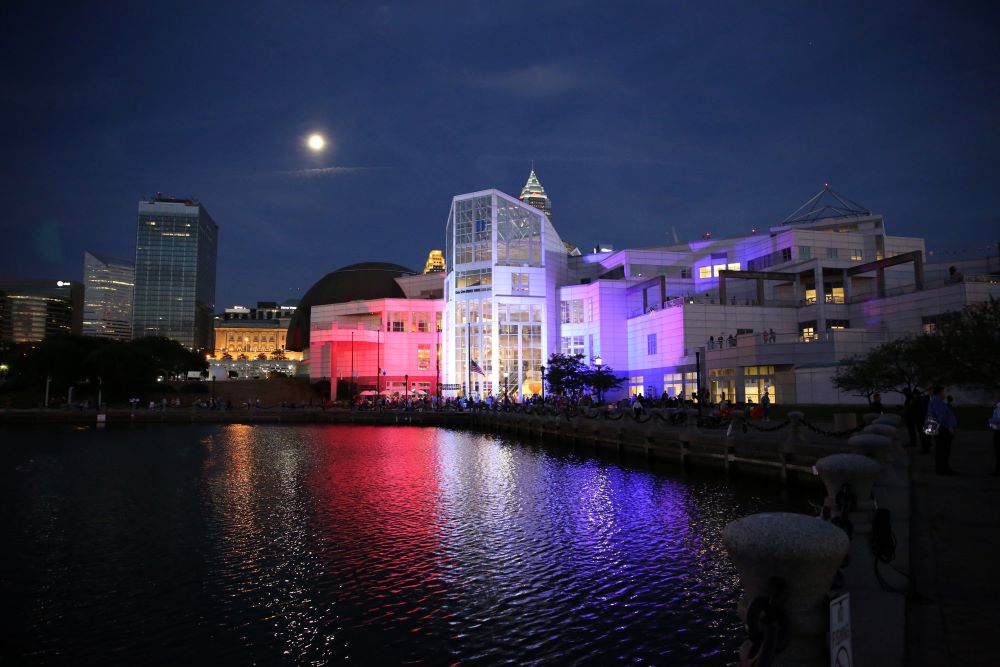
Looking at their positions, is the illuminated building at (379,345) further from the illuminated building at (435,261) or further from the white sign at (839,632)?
the white sign at (839,632)

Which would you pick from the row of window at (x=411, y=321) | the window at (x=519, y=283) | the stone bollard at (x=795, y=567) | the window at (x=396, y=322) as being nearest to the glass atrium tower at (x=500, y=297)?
the window at (x=519, y=283)

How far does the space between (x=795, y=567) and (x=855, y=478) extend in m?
5.92

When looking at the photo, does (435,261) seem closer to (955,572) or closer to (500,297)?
(500,297)

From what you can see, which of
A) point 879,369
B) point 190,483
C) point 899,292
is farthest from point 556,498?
point 899,292

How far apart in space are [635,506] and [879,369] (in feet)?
81.2

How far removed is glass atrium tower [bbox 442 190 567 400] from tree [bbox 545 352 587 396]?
13117mm

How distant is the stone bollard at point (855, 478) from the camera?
9961 mm

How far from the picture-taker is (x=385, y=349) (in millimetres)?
120375

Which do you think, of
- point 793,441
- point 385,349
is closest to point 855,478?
Answer: point 793,441

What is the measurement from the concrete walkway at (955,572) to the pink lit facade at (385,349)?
347 ft

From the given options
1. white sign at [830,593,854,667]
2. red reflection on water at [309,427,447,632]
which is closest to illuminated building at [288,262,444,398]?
red reflection on water at [309,427,447,632]

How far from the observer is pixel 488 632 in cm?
1111

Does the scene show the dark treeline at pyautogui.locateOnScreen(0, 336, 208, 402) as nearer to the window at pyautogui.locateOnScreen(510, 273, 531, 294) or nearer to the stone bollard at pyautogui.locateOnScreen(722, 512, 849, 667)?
the window at pyautogui.locateOnScreen(510, 273, 531, 294)

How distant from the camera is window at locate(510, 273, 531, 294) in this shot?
9938cm
